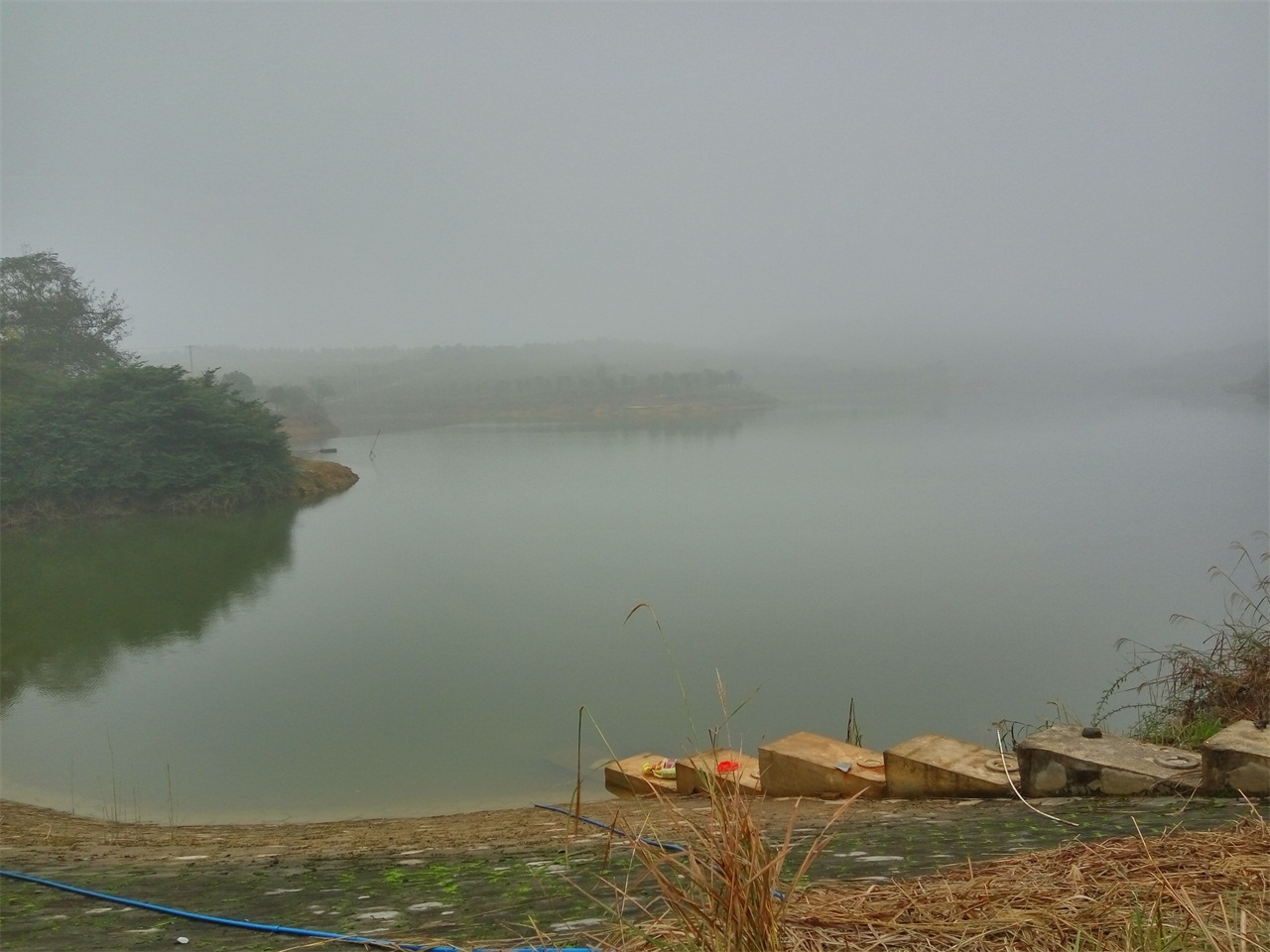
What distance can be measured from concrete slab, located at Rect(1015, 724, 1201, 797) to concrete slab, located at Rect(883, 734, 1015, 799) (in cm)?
26

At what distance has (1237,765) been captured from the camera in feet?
6.90

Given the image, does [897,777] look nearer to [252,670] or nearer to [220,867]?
[220,867]

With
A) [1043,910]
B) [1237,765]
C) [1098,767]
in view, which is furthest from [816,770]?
Answer: [1043,910]

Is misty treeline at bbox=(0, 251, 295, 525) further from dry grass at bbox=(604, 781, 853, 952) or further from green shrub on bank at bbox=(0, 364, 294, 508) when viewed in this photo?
dry grass at bbox=(604, 781, 853, 952)

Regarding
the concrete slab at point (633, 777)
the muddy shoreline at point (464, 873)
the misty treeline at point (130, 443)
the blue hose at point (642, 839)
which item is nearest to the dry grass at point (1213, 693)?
the muddy shoreline at point (464, 873)

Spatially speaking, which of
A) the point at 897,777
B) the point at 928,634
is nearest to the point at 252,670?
the point at 928,634

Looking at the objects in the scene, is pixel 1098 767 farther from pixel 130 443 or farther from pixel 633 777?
pixel 130 443

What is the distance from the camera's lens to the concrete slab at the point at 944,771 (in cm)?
292

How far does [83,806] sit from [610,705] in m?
3.07

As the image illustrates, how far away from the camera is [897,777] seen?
321cm

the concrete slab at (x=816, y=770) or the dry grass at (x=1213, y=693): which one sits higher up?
the dry grass at (x=1213, y=693)

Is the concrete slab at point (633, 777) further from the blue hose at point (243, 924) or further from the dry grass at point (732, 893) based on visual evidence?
the dry grass at point (732, 893)

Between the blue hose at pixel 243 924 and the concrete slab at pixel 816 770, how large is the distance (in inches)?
82.3

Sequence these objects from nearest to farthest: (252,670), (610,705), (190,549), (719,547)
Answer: (610,705)
(252,670)
(719,547)
(190,549)
